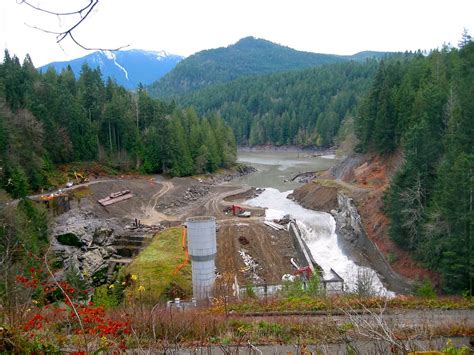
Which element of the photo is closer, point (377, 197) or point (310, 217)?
point (377, 197)

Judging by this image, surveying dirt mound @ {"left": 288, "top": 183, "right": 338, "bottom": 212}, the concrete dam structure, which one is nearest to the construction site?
the concrete dam structure

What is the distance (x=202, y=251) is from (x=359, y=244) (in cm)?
1890

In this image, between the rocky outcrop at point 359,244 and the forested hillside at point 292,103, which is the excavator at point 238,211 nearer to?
the rocky outcrop at point 359,244

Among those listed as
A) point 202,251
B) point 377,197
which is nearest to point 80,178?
point 377,197

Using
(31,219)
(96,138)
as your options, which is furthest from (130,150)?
(31,219)

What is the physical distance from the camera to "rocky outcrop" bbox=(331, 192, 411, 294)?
24.7m

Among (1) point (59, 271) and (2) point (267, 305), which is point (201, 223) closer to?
(2) point (267, 305)

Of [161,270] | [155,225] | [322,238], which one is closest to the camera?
[161,270]

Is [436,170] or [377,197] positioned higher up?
[436,170]

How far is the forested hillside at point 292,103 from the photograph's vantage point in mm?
108500

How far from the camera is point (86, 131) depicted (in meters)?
50.2

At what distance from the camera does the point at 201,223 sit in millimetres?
16031

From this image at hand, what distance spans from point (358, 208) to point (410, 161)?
28.7 ft

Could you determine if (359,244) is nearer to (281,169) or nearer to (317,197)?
(317,197)
